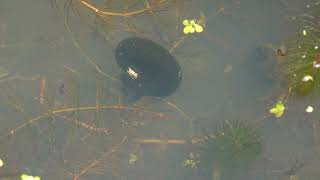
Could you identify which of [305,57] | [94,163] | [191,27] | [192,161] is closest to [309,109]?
[305,57]

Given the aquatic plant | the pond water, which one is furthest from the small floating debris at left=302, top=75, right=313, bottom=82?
the aquatic plant

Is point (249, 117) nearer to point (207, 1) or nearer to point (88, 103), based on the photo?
point (207, 1)

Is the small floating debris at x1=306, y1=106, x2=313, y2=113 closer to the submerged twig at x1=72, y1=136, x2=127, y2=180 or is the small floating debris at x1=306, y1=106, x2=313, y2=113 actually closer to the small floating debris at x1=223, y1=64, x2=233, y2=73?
the small floating debris at x1=223, y1=64, x2=233, y2=73

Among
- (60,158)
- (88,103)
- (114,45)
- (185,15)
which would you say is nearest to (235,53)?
(185,15)

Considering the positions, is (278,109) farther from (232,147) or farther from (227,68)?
(227,68)

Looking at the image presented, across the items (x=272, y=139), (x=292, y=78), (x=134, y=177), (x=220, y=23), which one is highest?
(x=220, y=23)

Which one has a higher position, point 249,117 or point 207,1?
point 207,1
